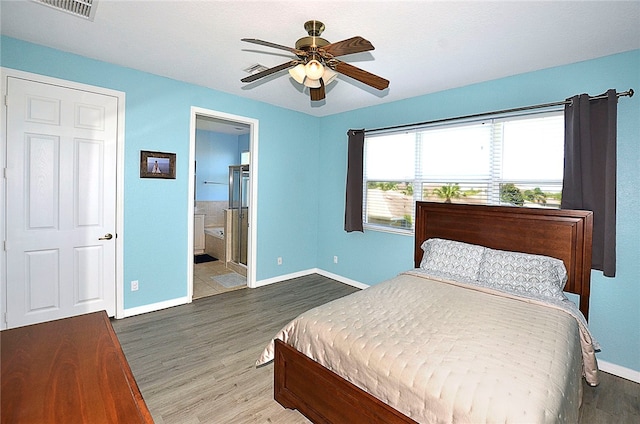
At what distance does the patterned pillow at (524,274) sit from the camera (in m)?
2.47

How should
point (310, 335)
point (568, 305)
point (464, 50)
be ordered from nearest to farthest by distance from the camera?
point (310, 335) < point (568, 305) < point (464, 50)

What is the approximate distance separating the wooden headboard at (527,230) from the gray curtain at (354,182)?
1.07 meters

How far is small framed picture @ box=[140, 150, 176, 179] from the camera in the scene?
335 centimetres

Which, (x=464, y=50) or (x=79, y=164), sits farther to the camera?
(x=79, y=164)

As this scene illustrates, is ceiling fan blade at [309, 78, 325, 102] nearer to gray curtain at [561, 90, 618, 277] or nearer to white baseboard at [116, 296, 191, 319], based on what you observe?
gray curtain at [561, 90, 618, 277]

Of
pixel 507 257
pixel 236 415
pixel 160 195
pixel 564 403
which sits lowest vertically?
pixel 236 415

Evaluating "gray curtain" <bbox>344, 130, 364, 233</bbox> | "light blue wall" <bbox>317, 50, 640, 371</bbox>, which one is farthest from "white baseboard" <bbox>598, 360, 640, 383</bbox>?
"gray curtain" <bbox>344, 130, 364, 233</bbox>

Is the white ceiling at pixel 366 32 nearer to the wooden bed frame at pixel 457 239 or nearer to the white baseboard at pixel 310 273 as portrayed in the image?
the wooden bed frame at pixel 457 239

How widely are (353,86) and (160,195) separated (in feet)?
8.30

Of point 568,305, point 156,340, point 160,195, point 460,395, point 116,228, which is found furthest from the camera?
point 160,195

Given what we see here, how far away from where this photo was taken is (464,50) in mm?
2600

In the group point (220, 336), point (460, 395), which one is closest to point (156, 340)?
point (220, 336)

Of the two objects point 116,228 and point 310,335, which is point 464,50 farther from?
point 116,228

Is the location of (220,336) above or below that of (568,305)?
below
